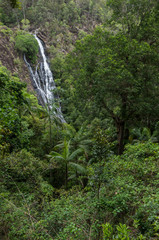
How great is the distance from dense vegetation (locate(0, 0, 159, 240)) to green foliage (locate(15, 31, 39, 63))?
20002mm

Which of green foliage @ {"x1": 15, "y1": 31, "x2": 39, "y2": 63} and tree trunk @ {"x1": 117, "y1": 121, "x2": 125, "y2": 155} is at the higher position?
green foliage @ {"x1": 15, "y1": 31, "x2": 39, "y2": 63}

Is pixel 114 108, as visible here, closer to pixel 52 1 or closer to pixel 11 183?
pixel 11 183

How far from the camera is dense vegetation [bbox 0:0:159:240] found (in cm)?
356

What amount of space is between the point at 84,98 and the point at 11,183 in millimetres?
5538

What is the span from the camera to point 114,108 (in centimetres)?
957

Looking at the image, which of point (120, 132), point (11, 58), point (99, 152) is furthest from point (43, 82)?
point (99, 152)

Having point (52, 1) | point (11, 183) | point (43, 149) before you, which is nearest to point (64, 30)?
point (52, 1)

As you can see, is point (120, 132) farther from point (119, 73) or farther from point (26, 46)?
point (26, 46)

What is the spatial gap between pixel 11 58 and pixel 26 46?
3784mm

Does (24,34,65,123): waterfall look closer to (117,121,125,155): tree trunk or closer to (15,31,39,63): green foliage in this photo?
(15,31,39,63): green foliage

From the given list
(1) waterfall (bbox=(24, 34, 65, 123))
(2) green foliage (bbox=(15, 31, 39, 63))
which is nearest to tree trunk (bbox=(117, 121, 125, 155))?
(1) waterfall (bbox=(24, 34, 65, 123))

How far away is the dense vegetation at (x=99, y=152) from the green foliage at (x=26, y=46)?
65.6ft

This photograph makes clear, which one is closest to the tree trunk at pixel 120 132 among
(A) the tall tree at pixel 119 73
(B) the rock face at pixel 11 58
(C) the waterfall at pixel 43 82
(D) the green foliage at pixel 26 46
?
(A) the tall tree at pixel 119 73

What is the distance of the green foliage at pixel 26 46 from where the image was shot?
2780 cm
